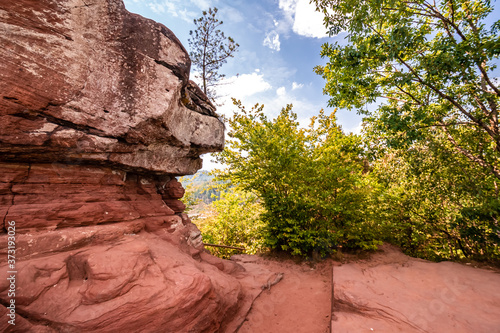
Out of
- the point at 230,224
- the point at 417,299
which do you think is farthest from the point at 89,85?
the point at 230,224

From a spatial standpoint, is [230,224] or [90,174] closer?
[90,174]

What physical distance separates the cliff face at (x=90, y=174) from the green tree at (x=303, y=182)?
3.18 m

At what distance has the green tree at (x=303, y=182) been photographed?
7.04 meters

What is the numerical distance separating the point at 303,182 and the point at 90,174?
6.74 metres

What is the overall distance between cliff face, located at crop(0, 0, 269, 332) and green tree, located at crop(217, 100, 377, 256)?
10.4 ft

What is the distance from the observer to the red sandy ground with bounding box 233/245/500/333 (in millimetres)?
3428

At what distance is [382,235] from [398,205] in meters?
1.37

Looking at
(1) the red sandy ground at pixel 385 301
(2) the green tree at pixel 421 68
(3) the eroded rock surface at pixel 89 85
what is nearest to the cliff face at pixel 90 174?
(3) the eroded rock surface at pixel 89 85

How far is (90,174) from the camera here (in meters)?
4.21

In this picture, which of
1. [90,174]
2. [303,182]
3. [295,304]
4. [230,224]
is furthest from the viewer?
[230,224]

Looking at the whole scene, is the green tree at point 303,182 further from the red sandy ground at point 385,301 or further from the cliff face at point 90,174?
the cliff face at point 90,174

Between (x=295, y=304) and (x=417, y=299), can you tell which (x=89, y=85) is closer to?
(x=295, y=304)

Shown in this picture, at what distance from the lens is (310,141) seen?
8.16 m

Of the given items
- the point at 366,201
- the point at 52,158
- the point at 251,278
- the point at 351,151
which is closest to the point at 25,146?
the point at 52,158
